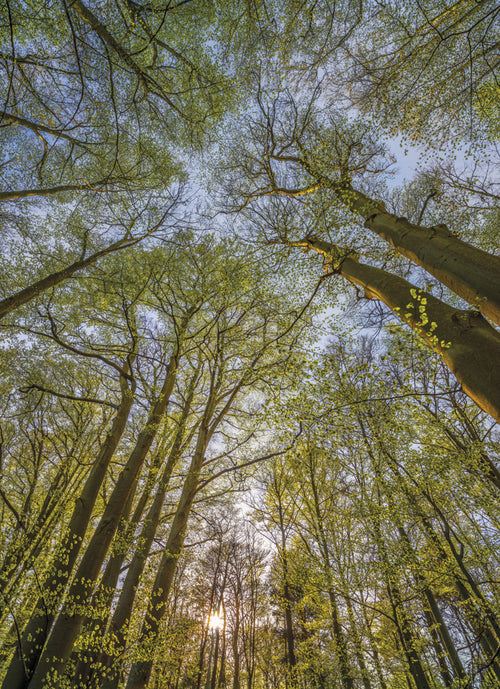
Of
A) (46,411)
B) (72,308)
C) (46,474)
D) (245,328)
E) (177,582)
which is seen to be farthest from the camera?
(177,582)

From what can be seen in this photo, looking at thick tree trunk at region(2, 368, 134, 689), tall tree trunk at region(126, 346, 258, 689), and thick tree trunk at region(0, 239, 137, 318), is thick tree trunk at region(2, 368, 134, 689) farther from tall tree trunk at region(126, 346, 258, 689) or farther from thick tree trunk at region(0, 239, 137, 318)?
thick tree trunk at region(0, 239, 137, 318)

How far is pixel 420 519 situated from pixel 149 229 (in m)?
9.45

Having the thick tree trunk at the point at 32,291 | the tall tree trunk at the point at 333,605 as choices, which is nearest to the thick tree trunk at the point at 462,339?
the tall tree trunk at the point at 333,605

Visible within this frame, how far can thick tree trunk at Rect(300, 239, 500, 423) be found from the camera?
2.56 m

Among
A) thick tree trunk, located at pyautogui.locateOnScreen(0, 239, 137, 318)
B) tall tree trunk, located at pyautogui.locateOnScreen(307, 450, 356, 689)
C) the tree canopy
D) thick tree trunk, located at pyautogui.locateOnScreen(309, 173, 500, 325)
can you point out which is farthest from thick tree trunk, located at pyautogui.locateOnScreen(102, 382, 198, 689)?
thick tree trunk, located at pyautogui.locateOnScreen(309, 173, 500, 325)

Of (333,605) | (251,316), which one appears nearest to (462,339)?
(251,316)

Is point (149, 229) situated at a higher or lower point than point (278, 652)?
higher

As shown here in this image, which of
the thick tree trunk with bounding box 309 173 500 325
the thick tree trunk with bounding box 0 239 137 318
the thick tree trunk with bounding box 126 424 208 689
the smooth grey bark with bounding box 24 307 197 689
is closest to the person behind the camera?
the thick tree trunk with bounding box 309 173 500 325

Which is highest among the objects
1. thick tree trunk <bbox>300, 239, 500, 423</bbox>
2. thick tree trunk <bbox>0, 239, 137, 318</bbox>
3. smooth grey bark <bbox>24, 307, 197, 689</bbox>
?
thick tree trunk <bbox>0, 239, 137, 318</bbox>

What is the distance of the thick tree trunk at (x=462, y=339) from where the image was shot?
2.56 meters

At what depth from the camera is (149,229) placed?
748cm

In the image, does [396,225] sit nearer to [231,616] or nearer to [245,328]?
[245,328]

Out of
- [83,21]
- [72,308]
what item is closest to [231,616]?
[72,308]

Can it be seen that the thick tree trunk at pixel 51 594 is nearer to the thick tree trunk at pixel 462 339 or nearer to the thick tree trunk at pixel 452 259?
the thick tree trunk at pixel 462 339
